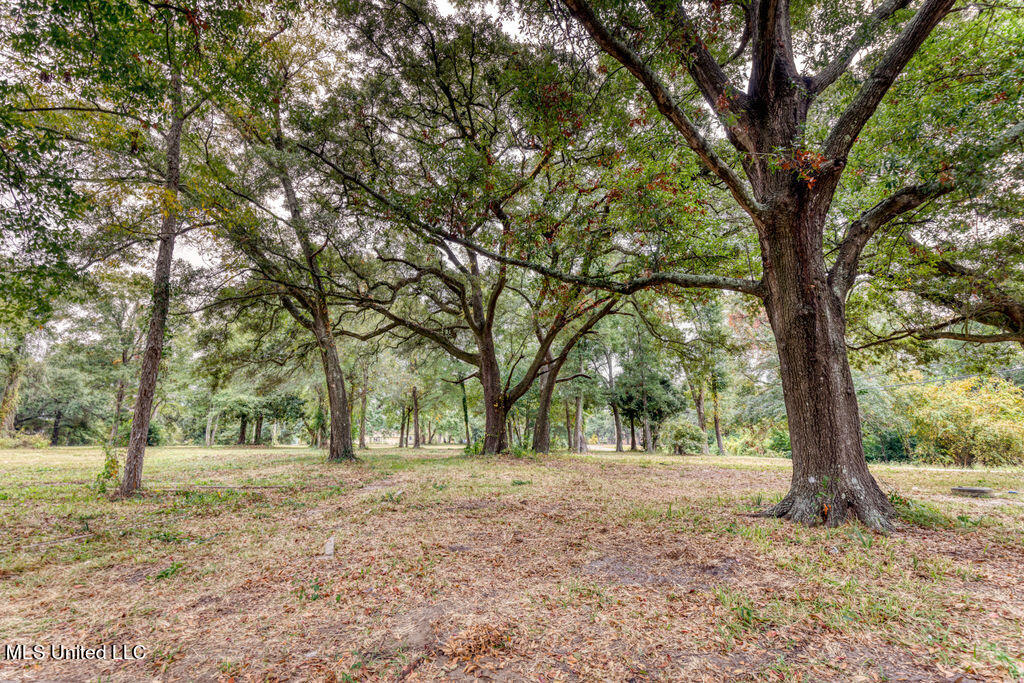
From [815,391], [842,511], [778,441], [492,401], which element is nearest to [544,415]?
[492,401]

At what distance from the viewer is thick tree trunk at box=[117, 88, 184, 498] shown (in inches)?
274

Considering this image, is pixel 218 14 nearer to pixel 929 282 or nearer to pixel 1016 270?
pixel 929 282

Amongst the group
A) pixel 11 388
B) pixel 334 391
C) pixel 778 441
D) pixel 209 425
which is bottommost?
pixel 778 441

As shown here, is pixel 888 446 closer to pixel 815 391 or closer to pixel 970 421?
pixel 970 421

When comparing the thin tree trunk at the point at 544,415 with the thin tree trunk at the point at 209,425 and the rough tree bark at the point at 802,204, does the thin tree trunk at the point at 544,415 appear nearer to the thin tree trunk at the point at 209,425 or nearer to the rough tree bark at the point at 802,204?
the rough tree bark at the point at 802,204

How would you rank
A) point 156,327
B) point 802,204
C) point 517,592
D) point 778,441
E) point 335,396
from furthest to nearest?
point 778,441 < point 335,396 < point 156,327 < point 802,204 < point 517,592

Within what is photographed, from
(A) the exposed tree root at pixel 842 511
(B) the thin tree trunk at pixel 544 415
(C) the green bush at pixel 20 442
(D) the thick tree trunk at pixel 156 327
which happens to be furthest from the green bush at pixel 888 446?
(C) the green bush at pixel 20 442

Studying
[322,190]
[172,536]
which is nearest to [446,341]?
[322,190]

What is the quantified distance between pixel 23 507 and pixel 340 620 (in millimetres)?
7295

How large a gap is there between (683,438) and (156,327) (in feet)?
75.2

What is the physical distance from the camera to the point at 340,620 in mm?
2715

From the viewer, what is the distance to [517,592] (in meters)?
3.10

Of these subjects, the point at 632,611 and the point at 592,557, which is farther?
the point at 592,557

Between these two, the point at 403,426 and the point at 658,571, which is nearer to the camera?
the point at 658,571
